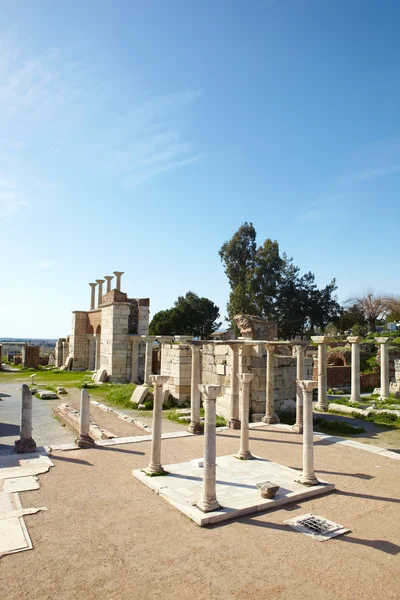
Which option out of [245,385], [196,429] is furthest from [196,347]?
[245,385]

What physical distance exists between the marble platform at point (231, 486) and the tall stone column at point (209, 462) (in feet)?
0.43

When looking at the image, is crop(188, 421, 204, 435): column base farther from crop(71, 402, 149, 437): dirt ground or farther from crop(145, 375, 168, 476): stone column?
crop(145, 375, 168, 476): stone column

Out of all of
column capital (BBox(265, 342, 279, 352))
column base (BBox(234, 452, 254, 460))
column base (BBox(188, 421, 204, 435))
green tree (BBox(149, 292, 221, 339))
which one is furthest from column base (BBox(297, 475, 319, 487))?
green tree (BBox(149, 292, 221, 339))

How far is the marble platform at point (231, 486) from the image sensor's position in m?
6.25

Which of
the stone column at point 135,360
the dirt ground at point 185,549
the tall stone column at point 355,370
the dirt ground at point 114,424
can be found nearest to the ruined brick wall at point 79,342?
the stone column at point 135,360

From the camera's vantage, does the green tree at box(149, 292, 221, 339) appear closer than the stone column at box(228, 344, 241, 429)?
No

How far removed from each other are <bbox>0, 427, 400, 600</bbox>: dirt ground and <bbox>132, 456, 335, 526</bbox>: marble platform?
0.15 meters

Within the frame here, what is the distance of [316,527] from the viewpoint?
584 cm

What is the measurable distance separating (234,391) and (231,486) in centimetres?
540

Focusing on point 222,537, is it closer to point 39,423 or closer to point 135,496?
point 135,496

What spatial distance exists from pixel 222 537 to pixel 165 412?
9510mm

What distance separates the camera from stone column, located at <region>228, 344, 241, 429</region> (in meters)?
12.2

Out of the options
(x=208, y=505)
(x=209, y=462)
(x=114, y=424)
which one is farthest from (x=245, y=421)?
(x=114, y=424)

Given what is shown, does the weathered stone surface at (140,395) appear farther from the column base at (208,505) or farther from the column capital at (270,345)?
the column base at (208,505)
